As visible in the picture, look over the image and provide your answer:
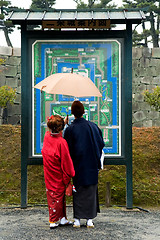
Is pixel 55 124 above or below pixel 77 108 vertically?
below

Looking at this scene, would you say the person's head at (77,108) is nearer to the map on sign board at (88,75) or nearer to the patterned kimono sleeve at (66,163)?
the patterned kimono sleeve at (66,163)

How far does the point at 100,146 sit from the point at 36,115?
1.60 metres

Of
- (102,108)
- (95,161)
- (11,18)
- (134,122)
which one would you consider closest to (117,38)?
(102,108)

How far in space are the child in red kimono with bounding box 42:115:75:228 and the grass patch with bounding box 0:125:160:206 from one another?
8.72 feet

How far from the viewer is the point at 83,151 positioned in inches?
199

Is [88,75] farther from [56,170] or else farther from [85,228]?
[85,228]

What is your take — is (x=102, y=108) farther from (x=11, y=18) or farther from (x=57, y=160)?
(x=11, y=18)

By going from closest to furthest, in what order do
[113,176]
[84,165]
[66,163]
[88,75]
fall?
[66,163] → [84,165] → [88,75] → [113,176]

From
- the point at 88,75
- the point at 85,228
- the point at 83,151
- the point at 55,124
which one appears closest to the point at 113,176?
the point at 88,75

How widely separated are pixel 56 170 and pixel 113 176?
12.1 feet

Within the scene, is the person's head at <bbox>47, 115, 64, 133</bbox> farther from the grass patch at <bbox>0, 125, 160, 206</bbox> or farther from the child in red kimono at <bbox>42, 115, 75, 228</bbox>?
the grass patch at <bbox>0, 125, 160, 206</bbox>

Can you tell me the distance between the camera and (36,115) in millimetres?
6363

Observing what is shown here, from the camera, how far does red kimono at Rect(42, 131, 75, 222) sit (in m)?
4.94

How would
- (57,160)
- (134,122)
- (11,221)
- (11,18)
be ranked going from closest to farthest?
(57,160) < (11,221) < (11,18) < (134,122)
